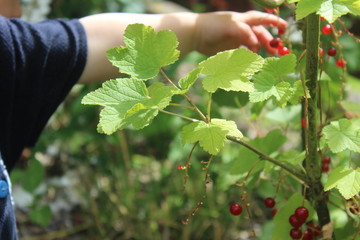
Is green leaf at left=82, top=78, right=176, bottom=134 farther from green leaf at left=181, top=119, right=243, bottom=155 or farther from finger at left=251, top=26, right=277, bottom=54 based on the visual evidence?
finger at left=251, top=26, right=277, bottom=54

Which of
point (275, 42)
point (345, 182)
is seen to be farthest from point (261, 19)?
point (345, 182)

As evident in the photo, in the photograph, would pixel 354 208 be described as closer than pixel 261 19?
Yes

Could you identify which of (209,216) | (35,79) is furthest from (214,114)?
(209,216)

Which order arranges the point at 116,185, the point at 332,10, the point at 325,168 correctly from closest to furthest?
1. the point at 332,10
2. the point at 325,168
3. the point at 116,185

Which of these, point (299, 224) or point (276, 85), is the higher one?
point (276, 85)

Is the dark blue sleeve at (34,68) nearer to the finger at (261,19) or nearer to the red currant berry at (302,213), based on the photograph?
the finger at (261,19)

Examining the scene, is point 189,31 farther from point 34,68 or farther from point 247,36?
point 34,68

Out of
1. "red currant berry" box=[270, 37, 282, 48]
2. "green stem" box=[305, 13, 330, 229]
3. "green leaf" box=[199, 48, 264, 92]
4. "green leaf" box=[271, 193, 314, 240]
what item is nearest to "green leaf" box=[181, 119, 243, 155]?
"green leaf" box=[199, 48, 264, 92]
